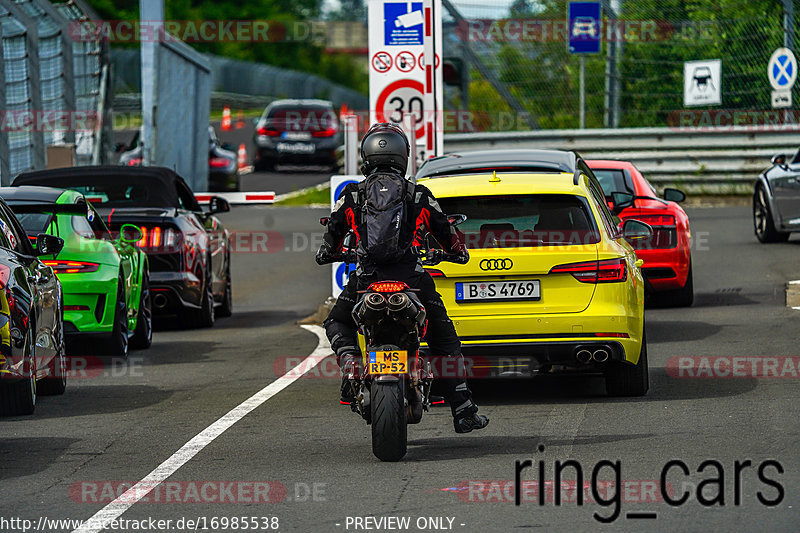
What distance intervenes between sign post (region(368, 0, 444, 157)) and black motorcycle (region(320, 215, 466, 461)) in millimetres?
8304

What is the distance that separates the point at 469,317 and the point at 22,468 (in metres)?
Answer: 3.01

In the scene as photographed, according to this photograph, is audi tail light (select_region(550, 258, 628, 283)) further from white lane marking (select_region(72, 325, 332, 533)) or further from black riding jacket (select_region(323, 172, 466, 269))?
white lane marking (select_region(72, 325, 332, 533))

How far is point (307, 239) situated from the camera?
27234 millimetres

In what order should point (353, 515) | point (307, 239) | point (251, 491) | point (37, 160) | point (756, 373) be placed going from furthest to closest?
point (307, 239) < point (37, 160) < point (756, 373) < point (251, 491) < point (353, 515)

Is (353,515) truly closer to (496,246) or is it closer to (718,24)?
(496,246)

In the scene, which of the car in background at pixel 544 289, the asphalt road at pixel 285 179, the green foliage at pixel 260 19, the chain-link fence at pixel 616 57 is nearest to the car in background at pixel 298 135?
the asphalt road at pixel 285 179

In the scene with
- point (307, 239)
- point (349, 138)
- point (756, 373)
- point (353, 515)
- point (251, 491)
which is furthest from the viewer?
point (307, 239)

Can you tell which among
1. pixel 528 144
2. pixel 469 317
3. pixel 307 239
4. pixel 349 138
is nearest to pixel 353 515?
pixel 469 317

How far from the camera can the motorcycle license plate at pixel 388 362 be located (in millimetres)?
8648

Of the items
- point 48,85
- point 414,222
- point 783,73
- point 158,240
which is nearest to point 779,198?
point 783,73

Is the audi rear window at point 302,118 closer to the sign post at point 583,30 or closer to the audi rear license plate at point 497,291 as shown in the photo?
the sign post at point 583,30

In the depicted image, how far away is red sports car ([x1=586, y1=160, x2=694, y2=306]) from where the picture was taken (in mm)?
16219

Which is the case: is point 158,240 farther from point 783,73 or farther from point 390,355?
point 783,73

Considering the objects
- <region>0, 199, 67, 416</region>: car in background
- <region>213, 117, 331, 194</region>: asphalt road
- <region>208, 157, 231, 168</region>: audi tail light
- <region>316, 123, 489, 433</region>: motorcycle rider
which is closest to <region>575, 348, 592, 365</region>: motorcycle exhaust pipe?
<region>316, 123, 489, 433</region>: motorcycle rider
